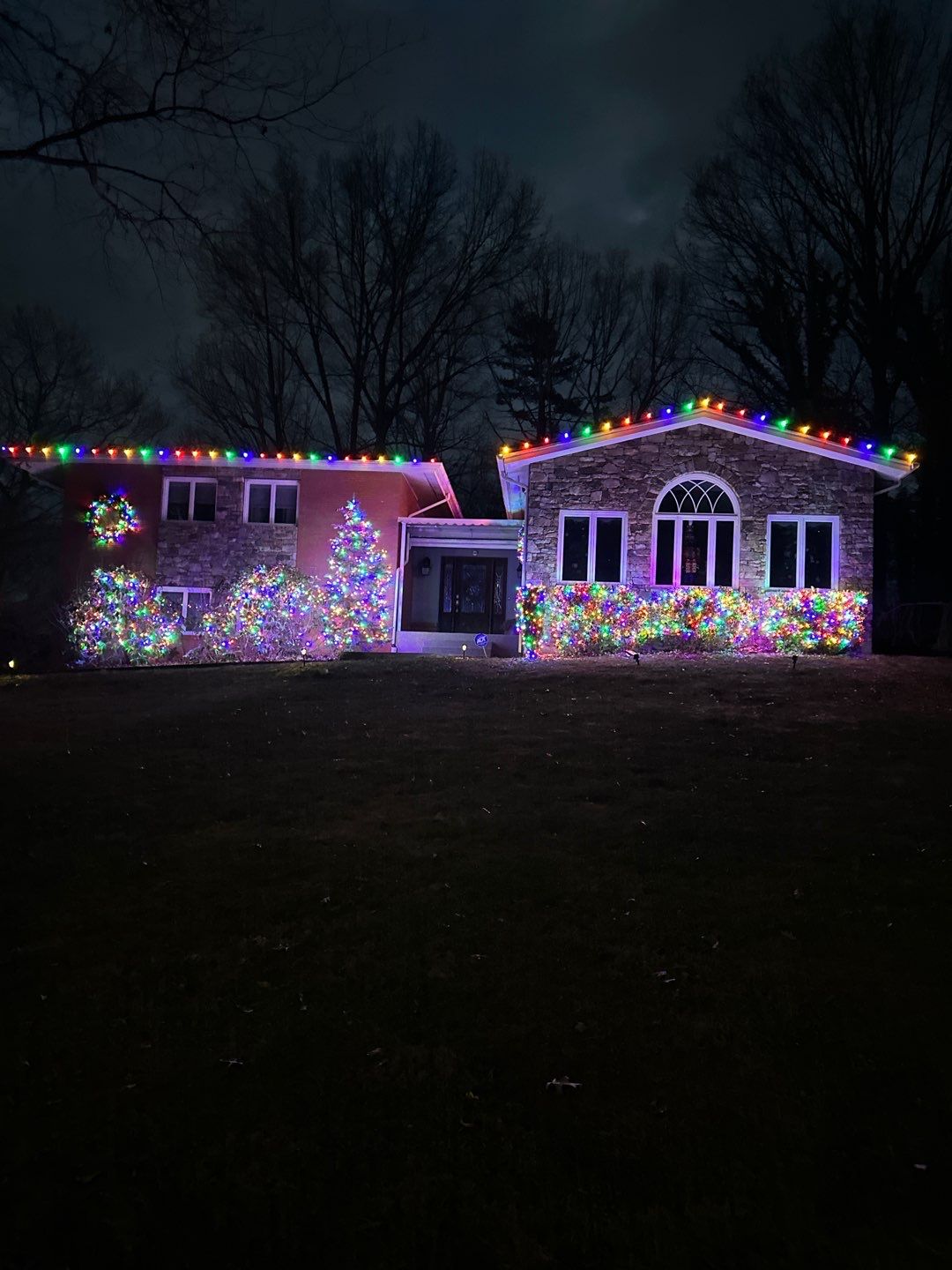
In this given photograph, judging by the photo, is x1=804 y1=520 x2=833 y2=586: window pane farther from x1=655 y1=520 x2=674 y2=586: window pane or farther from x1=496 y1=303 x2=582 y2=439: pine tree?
x1=496 y1=303 x2=582 y2=439: pine tree

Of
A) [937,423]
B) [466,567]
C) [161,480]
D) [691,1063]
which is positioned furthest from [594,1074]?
[937,423]

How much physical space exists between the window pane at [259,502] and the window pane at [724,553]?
943 cm

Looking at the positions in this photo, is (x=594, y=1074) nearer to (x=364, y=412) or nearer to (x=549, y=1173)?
(x=549, y=1173)

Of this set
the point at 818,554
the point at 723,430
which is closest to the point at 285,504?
the point at 723,430

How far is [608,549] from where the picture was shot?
1575cm

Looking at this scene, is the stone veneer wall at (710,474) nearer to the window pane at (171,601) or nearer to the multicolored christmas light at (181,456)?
the multicolored christmas light at (181,456)

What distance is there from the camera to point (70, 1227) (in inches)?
87.9

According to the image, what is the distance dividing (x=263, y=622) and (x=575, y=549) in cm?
600

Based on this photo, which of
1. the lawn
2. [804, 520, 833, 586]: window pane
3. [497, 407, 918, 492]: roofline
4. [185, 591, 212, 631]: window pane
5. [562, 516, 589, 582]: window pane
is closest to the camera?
the lawn

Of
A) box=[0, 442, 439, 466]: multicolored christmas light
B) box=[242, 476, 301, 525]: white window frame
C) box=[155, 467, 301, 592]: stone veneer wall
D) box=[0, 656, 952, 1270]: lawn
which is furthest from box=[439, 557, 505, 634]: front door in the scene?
box=[0, 656, 952, 1270]: lawn

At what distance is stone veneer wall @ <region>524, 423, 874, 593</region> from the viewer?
1536 cm

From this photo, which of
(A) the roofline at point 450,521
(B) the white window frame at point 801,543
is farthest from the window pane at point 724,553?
(A) the roofline at point 450,521

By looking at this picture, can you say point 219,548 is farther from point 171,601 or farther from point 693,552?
point 693,552

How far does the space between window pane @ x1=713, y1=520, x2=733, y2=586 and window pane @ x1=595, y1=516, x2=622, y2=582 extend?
5.74 ft
